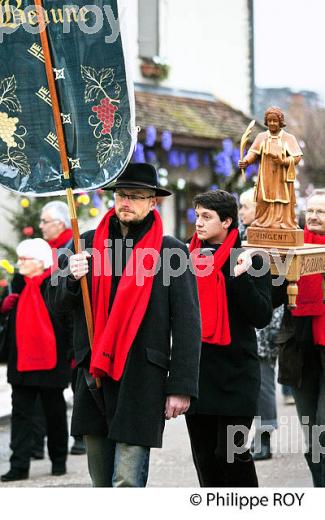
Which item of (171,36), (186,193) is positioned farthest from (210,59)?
(186,193)

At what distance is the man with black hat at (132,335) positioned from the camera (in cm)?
588

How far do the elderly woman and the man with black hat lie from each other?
3155 mm

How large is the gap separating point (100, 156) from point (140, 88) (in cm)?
1431

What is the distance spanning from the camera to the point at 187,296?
601cm

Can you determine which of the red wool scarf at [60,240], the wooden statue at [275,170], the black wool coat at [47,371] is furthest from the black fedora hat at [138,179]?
the red wool scarf at [60,240]

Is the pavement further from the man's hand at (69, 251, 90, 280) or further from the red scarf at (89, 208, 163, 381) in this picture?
the man's hand at (69, 251, 90, 280)

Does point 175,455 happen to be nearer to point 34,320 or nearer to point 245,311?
point 34,320

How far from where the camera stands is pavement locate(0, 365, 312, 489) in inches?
346

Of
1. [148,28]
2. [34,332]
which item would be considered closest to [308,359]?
[34,332]

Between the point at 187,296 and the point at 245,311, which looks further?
the point at 245,311

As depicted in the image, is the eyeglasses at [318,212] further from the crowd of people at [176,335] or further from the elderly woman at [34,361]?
the elderly woman at [34,361]

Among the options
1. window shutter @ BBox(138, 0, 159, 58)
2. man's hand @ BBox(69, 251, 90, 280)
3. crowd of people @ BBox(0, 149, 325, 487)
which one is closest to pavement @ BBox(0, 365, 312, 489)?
crowd of people @ BBox(0, 149, 325, 487)

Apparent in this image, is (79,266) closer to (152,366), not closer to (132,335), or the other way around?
(132,335)

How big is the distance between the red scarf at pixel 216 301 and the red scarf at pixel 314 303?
0.81 meters
